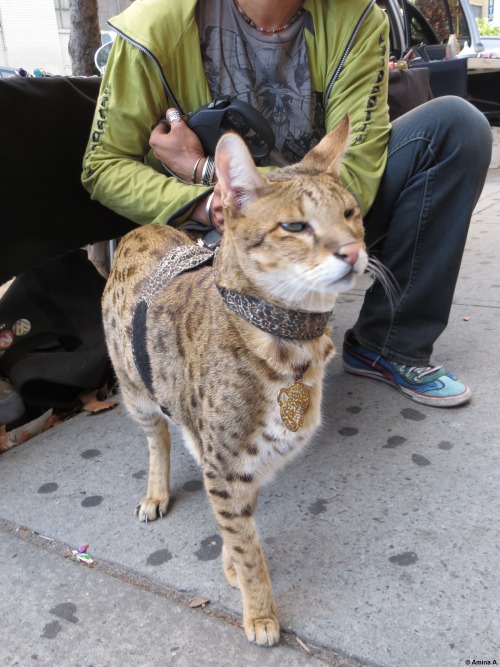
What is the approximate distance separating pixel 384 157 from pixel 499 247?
274 cm

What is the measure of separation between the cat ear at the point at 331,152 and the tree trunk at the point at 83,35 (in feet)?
8.99

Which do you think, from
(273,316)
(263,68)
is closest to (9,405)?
(273,316)

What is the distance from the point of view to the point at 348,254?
1.54 meters

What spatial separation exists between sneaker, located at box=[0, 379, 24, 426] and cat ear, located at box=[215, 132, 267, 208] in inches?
63.0

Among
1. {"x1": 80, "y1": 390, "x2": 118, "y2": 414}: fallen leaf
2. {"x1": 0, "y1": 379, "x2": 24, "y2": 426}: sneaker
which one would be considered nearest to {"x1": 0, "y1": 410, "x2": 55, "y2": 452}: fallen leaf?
{"x1": 0, "y1": 379, "x2": 24, "y2": 426}: sneaker

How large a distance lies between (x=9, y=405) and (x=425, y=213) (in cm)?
197

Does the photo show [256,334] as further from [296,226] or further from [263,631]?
[263,631]

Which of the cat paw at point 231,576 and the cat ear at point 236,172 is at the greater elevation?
the cat ear at point 236,172

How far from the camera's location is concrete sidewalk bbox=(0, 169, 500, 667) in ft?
5.45

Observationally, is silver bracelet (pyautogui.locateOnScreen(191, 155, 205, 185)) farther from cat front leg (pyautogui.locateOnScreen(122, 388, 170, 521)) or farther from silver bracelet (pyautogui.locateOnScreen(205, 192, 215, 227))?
cat front leg (pyautogui.locateOnScreen(122, 388, 170, 521))

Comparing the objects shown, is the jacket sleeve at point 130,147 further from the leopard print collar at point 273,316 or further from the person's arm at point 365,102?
the leopard print collar at point 273,316

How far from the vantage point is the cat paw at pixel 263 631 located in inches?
65.4

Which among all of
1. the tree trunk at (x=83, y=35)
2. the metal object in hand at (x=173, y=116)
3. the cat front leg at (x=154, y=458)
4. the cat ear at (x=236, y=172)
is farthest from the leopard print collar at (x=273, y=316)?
the tree trunk at (x=83, y=35)

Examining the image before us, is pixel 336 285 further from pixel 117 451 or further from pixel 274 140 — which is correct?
pixel 117 451
